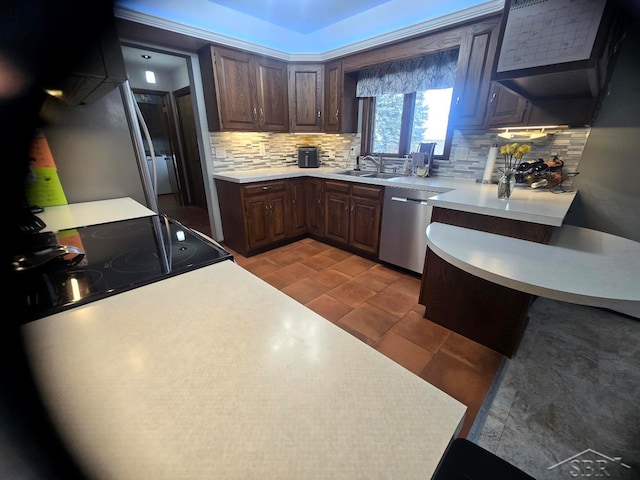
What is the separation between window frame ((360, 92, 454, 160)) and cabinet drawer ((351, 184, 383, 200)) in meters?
0.69

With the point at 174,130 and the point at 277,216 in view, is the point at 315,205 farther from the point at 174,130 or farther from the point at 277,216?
the point at 174,130

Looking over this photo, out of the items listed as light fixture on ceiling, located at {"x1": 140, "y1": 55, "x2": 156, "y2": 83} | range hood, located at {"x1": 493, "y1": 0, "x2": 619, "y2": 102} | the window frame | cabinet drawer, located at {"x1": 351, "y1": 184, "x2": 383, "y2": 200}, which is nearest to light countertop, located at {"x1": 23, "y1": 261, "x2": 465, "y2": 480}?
range hood, located at {"x1": 493, "y1": 0, "x2": 619, "y2": 102}

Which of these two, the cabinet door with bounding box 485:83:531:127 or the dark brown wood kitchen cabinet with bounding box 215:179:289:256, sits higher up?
the cabinet door with bounding box 485:83:531:127

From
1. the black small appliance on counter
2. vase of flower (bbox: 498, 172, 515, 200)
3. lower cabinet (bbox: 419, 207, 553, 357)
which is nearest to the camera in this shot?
lower cabinet (bbox: 419, 207, 553, 357)

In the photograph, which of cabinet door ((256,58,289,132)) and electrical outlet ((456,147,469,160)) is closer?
electrical outlet ((456,147,469,160))

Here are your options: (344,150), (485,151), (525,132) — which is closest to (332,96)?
(344,150)

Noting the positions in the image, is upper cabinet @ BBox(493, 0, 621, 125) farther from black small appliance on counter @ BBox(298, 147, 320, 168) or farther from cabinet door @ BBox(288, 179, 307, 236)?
black small appliance on counter @ BBox(298, 147, 320, 168)

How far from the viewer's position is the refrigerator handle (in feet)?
5.11

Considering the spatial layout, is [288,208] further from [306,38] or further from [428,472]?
[428,472]

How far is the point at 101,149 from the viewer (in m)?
1.65

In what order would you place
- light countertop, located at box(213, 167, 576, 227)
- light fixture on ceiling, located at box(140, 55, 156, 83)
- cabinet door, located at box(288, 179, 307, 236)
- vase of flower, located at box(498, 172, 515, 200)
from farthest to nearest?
light fixture on ceiling, located at box(140, 55, 156, 83), cabinet door, located at box(288, 179, 307, 236), vase of flower, located at box(498, 172, 515, 200), light countertop, located at box(213, 167, 576, 227)

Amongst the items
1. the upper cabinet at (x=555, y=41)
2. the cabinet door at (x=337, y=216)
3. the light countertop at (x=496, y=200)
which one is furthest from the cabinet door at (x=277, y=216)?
the upper cabinet at (x=555, y=41)

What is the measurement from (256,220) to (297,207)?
59 centimetres

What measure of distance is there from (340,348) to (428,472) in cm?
22
